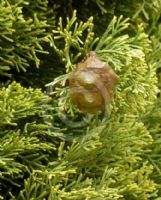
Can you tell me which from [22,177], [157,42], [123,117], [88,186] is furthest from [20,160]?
[157,42]

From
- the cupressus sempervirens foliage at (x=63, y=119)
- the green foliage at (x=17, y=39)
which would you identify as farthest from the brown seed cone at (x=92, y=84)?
the green foliage at (x=17, y=39)

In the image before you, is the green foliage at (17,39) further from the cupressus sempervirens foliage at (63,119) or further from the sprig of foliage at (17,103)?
the sprig of foliage at (17,103)

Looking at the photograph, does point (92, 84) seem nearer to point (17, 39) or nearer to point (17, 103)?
point (17, 103)

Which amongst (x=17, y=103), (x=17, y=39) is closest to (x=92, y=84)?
(x=17, y=103)

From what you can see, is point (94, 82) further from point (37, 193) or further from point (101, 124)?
point (37, 193)

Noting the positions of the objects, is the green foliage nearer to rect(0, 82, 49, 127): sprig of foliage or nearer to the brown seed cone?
rect(0, 82, 49, 127): sprig of foliage

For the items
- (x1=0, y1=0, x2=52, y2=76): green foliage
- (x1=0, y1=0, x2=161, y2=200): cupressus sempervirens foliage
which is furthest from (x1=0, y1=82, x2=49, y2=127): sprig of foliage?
(x1=0, y1=0, x2=52, y2=76): green foliage

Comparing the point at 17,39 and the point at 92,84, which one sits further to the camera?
the point at 17,39
